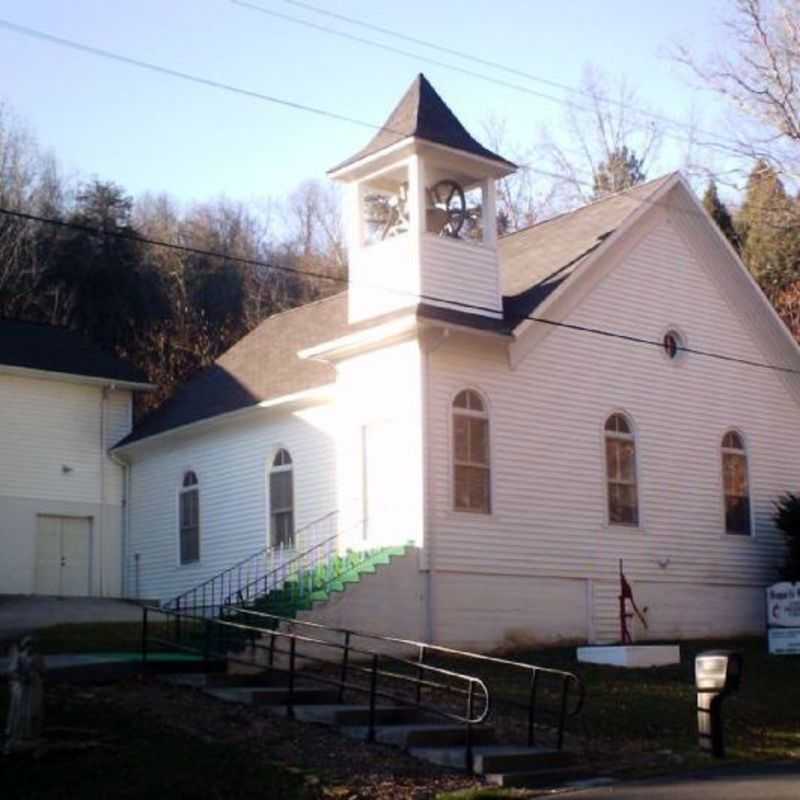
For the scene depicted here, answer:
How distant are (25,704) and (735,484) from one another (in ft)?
59.9

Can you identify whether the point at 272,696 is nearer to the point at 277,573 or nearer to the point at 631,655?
the point at 631,655

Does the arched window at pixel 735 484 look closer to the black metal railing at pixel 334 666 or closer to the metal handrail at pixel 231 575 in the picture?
the metal handrail at pixel 231 575

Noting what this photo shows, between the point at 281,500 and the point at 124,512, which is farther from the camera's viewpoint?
the point at 124,512

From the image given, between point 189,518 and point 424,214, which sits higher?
point 424,214

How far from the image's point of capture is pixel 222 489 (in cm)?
2914

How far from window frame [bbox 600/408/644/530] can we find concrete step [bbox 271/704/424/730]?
1058cm

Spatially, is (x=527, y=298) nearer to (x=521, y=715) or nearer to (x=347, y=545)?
(x=347, y=545)

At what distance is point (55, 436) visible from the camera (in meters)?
32.3

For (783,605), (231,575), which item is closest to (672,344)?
(783,605)

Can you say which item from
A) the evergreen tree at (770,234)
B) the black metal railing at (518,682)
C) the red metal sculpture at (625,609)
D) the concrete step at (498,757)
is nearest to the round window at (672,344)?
the red metal sculpture at (625,609)

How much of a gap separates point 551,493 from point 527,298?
11.1 ft

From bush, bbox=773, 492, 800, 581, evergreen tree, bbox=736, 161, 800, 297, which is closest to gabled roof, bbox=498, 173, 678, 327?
bush, bbox=773, 492, 800, 581

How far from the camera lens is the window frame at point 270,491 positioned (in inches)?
1054

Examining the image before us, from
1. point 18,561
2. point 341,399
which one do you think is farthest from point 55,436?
point 341,399
